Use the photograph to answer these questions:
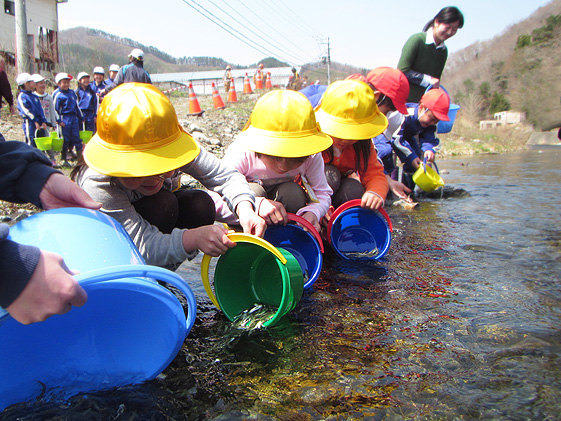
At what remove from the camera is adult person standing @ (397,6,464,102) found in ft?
14.1

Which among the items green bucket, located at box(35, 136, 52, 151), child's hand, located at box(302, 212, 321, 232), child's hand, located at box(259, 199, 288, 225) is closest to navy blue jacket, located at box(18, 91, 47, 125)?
green bucket, located at box(35, 136, 52, 151)

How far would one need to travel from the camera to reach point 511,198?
5.13 metres

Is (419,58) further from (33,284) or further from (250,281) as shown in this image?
(33,284)

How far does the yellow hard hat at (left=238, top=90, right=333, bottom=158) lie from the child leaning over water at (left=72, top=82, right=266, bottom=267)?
0.24 metres

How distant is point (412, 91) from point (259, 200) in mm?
3241

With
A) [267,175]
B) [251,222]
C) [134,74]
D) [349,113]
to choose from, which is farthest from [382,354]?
[134,74]

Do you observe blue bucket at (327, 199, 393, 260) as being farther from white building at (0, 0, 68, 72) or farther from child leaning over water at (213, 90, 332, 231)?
white building at (0, 0, 68, 72)

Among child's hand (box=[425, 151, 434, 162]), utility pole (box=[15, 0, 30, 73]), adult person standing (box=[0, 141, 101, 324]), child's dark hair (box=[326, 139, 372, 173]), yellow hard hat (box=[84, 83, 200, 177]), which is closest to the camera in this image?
adult person standing (box=[0, 141, 101, 324])

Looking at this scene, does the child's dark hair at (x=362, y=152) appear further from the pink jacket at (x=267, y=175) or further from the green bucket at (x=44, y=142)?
the green bucket at (x=44, y=142)

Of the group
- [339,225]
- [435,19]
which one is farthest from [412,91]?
[339,225]

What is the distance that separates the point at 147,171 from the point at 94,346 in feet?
1.92

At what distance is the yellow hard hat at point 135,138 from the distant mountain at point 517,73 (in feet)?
10.2

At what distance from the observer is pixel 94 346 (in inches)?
55.3

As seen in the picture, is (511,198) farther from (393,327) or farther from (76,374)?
(76,374)
